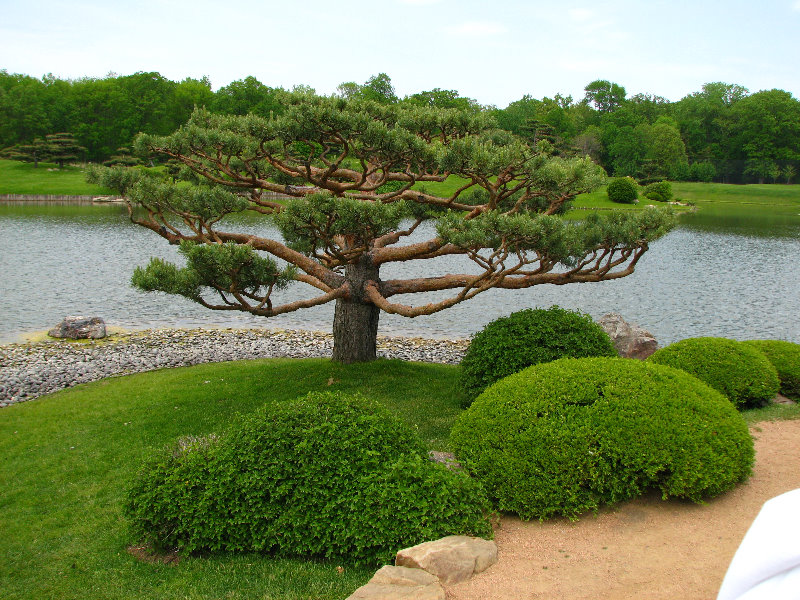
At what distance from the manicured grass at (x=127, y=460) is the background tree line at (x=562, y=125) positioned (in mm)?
50855

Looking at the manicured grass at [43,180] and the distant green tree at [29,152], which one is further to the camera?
the distant green tree at [29,152]

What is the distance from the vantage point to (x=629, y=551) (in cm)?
502

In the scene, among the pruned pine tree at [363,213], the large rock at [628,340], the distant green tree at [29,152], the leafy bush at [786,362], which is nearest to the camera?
the pruned pine tree at [363,213]

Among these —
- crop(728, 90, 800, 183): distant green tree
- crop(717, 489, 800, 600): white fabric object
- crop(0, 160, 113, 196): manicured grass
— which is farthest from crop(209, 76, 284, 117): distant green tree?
crop(717, 489, 800, 600): white fabric object

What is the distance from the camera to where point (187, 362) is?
1395cm

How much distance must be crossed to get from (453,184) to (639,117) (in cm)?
4397

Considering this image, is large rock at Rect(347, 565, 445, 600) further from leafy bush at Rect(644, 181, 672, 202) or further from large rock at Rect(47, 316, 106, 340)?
leafy bush at Rect(644, 181, 672, 202)

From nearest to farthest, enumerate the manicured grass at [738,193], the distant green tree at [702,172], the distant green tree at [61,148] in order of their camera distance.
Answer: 1. the manicured grass at [738,193]
2. the distant green tree at [61,148]
3. the distant green tree at [702,172]

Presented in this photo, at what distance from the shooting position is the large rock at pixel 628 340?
45.0 feet

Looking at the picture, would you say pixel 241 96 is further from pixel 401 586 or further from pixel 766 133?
pixel 401 586

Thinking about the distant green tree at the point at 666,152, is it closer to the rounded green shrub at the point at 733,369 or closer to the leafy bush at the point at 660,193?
the leafy bush at the point at 660,193

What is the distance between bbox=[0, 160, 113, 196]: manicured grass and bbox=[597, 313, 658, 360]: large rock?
43032 millimetres

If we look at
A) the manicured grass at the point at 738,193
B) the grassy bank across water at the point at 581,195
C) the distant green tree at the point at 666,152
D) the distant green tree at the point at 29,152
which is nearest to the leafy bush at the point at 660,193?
the grassy bank across water at the point at 581,195

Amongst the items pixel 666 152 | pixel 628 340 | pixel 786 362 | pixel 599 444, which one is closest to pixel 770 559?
pixel 599 444
